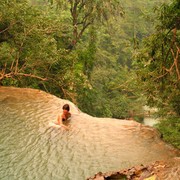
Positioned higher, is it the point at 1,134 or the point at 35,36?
the point at 35,36

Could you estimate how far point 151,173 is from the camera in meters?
5.24

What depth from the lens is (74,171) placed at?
20.1 ft

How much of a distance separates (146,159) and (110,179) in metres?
1.37

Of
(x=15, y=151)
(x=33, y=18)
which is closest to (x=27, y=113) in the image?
(x=15, y=151)

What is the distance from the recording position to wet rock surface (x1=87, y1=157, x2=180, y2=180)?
5048 millimetres

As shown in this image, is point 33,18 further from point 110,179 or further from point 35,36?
point 110,179

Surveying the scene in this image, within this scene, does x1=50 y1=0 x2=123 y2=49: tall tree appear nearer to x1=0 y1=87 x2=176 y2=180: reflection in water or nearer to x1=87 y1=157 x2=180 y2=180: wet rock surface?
x1=0 y1=87 x2=176 y2=180: reflection in water

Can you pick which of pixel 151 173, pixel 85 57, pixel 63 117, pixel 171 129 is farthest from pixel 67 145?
pixel 85 57

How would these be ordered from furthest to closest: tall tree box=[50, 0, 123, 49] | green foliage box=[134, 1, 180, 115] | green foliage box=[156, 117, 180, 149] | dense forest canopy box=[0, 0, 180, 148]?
tall tree box=[50, 0, 123, 49]
green foliage box=[156, 117, 180, 149]
dense forest canopy box=[0, 0, 180, 148]
green foliage box=[134, 1, 180, 115]

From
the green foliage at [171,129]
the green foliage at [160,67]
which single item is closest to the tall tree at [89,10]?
the green foliage at [171,129]

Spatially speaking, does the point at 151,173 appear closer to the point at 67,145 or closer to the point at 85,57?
the point at 67,145

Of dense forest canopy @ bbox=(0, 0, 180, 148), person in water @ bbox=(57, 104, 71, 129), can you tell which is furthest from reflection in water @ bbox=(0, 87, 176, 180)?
dense forest canopy @ bbox=(0, 0, 180, 148)

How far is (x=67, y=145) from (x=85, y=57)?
13121 mm

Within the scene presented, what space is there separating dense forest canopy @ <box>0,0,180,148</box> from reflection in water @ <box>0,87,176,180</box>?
5.36 feet
